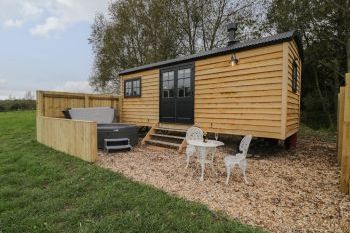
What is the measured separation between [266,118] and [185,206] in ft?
11.8

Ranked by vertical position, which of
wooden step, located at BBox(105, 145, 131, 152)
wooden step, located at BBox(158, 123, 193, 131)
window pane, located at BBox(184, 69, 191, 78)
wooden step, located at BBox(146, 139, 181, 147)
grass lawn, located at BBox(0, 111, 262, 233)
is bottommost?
grass lawn, located at BBox(0, 111, 262, 233)

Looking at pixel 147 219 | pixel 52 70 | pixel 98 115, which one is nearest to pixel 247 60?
pixel 147 219

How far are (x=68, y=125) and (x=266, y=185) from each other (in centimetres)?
534

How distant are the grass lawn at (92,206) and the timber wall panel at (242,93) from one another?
341 cm

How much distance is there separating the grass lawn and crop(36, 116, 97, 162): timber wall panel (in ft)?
2.11

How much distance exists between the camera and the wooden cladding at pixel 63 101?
31.7ft

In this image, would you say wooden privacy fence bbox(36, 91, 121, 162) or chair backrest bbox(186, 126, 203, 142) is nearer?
chair backrest bbox(186, 126, 203, 142)

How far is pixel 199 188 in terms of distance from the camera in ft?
14.8

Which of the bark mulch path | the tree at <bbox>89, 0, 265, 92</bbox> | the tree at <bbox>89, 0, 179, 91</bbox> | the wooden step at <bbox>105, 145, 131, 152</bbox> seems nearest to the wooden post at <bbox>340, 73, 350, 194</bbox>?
the bark mulch path

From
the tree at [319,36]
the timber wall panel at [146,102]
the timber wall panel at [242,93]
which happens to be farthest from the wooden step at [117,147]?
the tree at [319,36]

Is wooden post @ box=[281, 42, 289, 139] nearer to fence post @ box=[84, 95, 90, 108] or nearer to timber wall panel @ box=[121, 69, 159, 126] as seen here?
timber wall panel @ box=[121, 69, 159, 126]

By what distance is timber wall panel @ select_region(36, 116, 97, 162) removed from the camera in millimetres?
6332

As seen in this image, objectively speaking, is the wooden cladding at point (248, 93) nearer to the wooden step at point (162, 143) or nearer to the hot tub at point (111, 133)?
the wooden step at point (162, 143)

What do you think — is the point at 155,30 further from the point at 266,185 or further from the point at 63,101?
the point at 266,185
